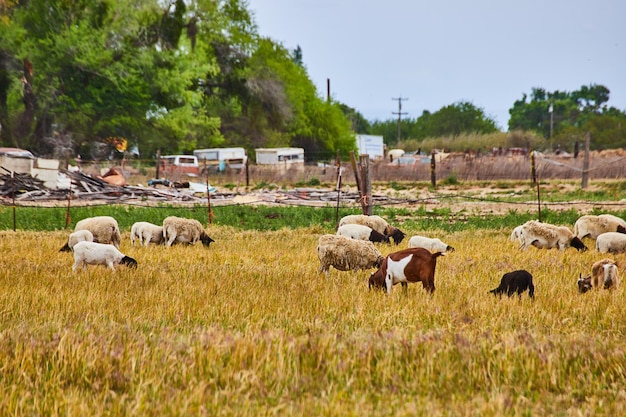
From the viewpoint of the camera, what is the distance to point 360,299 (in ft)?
28.2

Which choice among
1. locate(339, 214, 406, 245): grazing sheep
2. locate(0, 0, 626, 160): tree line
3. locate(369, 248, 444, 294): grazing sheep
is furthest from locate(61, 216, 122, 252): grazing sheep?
locate(0, 0, 626, 160): tree line

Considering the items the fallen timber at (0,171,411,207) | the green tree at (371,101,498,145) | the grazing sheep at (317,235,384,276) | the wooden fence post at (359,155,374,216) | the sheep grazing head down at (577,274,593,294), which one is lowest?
the fallen timber at (0,171,411,207)

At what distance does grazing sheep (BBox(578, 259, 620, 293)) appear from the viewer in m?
9.45

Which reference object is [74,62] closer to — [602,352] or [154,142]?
[154,142]

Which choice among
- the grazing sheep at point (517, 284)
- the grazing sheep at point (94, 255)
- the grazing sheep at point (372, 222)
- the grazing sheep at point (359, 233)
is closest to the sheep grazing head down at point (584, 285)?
the grazing sheep at point (517, 284)

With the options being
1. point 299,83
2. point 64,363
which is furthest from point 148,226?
point 299,83

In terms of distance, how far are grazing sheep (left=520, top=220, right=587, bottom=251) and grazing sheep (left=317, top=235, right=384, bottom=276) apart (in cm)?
458

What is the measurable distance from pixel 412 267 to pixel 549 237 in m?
6.16

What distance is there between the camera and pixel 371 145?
80250mm

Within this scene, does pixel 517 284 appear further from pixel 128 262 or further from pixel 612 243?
pixel 128 262

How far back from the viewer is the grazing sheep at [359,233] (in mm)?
14680

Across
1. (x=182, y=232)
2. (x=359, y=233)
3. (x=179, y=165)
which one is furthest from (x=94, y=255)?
(x=179, y=165)

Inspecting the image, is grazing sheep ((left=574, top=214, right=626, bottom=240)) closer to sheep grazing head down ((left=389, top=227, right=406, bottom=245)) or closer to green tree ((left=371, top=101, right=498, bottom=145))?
sheep grazing head down ((left=389, top=227, right=406, bottom=245))

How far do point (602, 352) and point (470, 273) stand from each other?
189 inches
